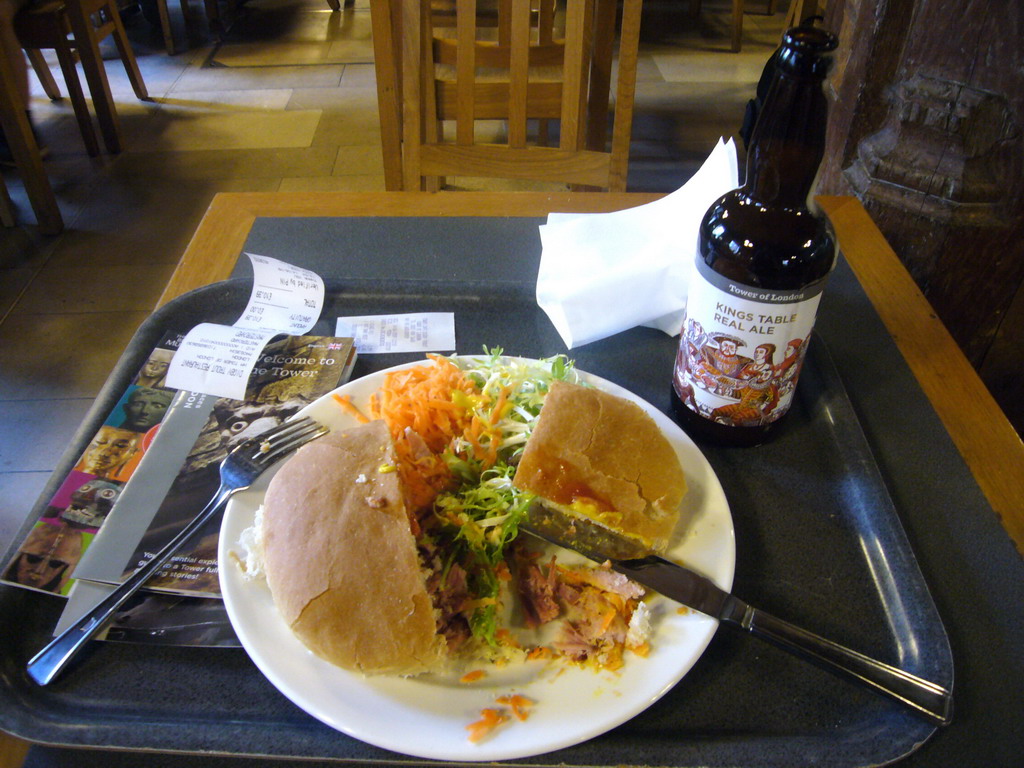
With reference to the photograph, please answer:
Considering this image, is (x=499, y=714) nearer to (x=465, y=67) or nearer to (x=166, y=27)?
(x=465, y=67)

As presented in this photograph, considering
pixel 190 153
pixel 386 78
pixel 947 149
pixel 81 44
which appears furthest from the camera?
pixel 190 153

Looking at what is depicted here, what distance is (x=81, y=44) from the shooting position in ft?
9.93

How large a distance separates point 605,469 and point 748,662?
23cm

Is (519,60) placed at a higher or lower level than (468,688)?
higher

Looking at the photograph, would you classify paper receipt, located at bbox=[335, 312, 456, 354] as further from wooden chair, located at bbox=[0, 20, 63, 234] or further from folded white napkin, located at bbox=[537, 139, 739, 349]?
wooden chair, located at bbox=[0, 20, 63, 234]

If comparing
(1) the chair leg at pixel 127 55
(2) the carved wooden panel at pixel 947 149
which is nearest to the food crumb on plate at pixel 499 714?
(2) the carved wooden panel at pixel 947 149

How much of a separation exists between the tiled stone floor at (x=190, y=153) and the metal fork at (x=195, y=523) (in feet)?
3.73

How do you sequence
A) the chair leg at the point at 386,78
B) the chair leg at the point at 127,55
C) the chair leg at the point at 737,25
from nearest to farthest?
1. the chair leg at the point at 386,78
2. the chair leg at the point at 127,55
3. the chair leg at the point at 737,25

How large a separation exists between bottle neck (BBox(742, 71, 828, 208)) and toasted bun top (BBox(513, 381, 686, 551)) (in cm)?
28

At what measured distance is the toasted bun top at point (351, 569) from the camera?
0.62 metres

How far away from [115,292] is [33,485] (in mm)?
892

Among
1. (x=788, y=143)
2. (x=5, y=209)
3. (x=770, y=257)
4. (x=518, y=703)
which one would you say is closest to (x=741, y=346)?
(x=770, y=257)

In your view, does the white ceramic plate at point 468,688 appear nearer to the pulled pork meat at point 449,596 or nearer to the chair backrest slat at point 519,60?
the pulled pork meat at point 449,596

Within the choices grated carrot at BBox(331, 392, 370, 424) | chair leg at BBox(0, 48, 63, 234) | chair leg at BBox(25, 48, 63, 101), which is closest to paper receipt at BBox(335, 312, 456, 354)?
grated carrot at BBox(331, 392, 370, 424)
